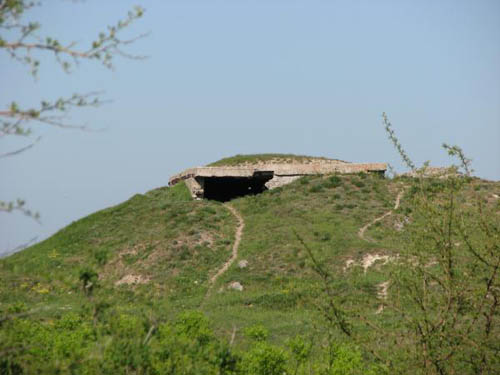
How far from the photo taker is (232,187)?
29234 mm

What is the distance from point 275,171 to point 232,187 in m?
2.87

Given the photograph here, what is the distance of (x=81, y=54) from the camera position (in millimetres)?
4625

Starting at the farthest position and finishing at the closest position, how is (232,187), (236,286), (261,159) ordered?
(261,159)
(232,187)
(236,286)

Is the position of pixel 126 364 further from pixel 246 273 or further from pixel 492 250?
pixel 246 273

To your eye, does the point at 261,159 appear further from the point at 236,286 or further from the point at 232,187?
the point at 236,286

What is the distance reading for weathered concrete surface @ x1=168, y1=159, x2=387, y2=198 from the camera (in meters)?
26.4

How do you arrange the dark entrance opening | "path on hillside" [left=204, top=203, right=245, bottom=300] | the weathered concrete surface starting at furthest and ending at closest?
the dark entrance opening < the weathered concrete surface < "path on hillside" [left=204, top=203, right=245, bottom=300]

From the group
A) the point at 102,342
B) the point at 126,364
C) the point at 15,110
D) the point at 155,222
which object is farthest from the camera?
the point at 155,222

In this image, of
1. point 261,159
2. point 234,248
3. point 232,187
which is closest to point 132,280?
point 234,248

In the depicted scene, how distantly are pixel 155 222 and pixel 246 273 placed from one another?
5664mm

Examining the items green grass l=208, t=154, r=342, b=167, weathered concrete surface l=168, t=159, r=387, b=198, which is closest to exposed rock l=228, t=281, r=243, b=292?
weathered concrete surface l=168, t=159, r=387, b=198

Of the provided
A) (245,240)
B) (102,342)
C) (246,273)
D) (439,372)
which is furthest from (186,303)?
(102,342)

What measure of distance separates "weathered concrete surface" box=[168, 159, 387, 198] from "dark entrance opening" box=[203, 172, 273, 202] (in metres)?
0.43

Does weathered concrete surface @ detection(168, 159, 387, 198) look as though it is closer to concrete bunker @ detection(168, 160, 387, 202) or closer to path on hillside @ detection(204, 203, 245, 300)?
concrete bunker @ detection(168, 160, 387, 202)
